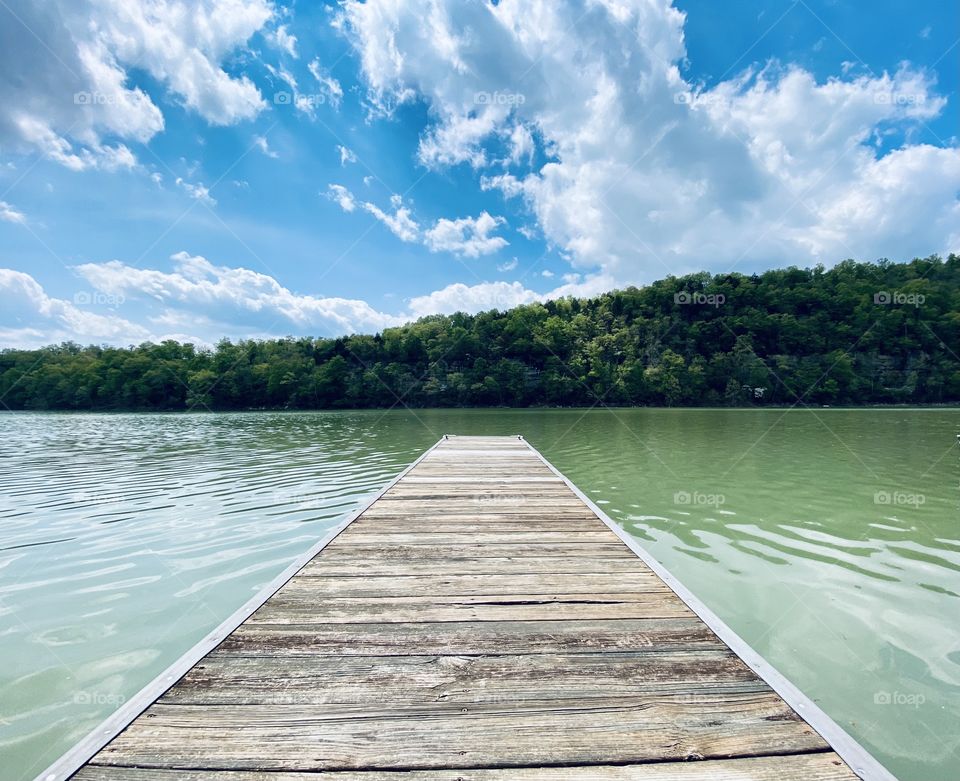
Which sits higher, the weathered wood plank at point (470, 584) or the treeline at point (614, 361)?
the treeline at point (614, 361)

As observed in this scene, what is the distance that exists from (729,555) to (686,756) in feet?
15.6

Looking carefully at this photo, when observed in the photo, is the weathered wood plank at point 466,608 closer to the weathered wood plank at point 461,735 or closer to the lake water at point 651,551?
the weathered wood plank at point 461,735

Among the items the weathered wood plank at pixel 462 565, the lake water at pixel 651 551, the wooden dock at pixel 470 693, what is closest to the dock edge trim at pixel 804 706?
the wooden dock at pixel 470 693

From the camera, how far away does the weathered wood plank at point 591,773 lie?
1.55 m

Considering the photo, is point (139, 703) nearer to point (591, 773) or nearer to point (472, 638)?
point (472, 638)

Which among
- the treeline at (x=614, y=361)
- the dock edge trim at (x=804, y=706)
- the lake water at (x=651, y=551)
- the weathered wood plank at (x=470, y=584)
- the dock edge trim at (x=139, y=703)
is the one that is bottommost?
the lake water at (x=651, y=551)

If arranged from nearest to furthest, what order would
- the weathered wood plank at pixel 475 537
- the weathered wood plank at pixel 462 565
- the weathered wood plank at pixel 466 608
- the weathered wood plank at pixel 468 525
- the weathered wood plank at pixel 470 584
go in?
the weathered wood plank at pixel 466 608 < the weathered wood plank at pixel 470 584 < the weathered wood plank at pixel 462 565 < the weathered wood plank at pixel 475 537 < the weathered wood plank at pixel 468 525

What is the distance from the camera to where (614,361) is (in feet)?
227

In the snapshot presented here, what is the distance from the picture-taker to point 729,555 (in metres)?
5.68

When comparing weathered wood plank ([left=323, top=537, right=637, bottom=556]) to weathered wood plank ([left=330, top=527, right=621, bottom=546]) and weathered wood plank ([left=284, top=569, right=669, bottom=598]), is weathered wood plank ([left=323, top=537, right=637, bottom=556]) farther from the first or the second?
weathered wood plank ([left=284, top=569, right=669, bottom=598])

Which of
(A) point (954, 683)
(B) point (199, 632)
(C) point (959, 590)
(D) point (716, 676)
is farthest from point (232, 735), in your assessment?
(C) point (959, 590)

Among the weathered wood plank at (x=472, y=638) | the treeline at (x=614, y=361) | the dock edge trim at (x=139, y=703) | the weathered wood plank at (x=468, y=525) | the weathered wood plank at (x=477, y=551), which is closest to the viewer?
the dock edge trim at (x=139, y=703)

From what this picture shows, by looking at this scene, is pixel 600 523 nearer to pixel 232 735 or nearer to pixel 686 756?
pixel 686 756

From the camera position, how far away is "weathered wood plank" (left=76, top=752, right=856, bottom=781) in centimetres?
155
